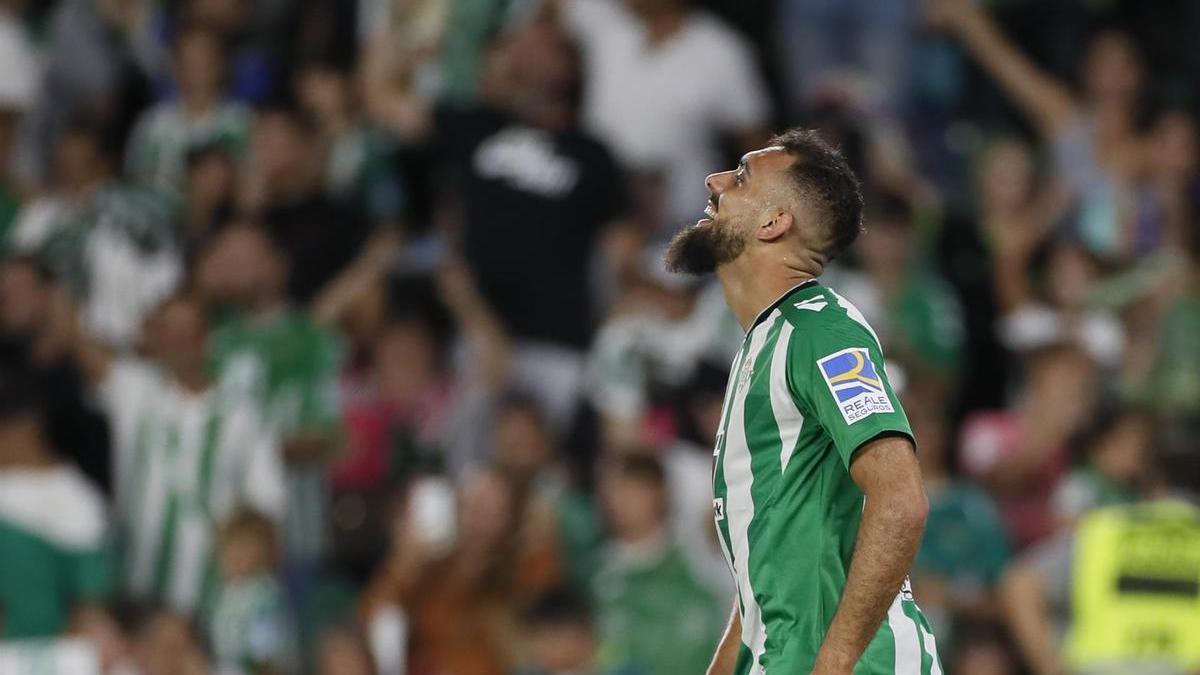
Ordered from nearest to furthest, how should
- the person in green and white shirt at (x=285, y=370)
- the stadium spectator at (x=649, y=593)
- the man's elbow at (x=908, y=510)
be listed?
the man's elbow at (x=908, y=510) → the stadium spectator at (x=649, y=593) → the person in green and white shirt at (x=285, y=370)

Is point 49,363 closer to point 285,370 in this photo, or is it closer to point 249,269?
point 249,269

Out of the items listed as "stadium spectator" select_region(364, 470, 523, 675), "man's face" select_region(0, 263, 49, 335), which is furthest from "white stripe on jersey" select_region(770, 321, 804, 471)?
"man's face" select_region(0, 263, 49, 335)

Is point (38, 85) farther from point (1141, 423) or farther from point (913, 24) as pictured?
point (1141, 423)

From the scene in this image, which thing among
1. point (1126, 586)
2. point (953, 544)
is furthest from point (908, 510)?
point (953, 544)

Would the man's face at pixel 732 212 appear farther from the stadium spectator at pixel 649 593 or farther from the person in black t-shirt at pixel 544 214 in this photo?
the person in black t-shirt at pixel 544 214

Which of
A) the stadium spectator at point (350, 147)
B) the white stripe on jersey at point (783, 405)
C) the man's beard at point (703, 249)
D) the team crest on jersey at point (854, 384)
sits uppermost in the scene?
the man's beard at point (703, 249)

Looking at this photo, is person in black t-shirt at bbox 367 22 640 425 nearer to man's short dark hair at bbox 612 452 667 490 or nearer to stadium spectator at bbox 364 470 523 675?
stadium spectator at bbox 364 470 523 675

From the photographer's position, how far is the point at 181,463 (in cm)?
953

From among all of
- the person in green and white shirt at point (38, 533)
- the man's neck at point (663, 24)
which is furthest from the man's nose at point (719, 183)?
the man's neck at point (663, 24)

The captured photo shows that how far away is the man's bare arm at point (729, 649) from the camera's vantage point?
13.9 feet

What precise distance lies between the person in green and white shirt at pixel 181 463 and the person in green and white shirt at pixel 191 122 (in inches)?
51.2

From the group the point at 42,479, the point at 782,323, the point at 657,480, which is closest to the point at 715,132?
the point at 657,480

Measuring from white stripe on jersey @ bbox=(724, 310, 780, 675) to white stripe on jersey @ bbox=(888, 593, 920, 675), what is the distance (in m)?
0.25

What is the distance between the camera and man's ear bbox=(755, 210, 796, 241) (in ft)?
13.4
